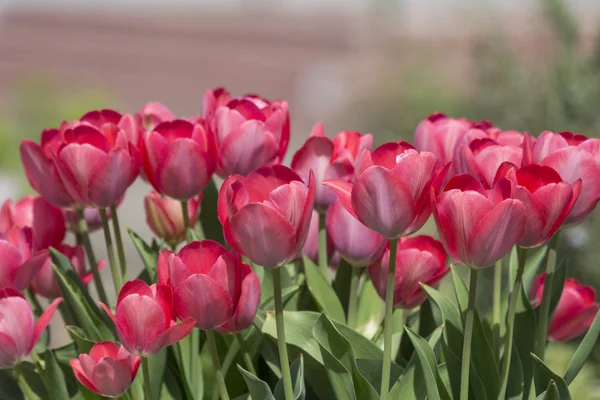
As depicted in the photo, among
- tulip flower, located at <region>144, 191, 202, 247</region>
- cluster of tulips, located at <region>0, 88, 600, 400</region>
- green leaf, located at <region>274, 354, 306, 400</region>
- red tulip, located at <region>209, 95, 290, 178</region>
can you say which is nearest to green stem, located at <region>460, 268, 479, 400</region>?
cluster of tulips, located at <region>0, 88, 600, 400</region>

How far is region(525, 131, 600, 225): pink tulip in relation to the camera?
1.88 feet

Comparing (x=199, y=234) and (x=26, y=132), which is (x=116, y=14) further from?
(x=199, y=234)

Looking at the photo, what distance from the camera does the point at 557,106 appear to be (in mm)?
2676

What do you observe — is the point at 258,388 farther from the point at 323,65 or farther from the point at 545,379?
the point at 323,65

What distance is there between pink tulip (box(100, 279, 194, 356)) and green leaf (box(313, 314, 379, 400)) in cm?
9

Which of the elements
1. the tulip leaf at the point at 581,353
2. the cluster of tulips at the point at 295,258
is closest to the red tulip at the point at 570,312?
the cluster of tulips at the point at 295,258

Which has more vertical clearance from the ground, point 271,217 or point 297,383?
point 271,217

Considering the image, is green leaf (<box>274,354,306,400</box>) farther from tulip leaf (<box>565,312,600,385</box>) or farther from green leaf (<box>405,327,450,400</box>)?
tulip leaf (<box>565,312,600,385</box>)

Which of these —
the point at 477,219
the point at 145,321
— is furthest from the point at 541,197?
the point at 145,321

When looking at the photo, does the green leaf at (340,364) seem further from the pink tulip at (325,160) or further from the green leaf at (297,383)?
the pink tulip at (325,160)

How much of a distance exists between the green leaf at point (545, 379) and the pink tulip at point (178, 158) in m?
0.28

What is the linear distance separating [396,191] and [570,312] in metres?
0.32

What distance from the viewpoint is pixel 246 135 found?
0.66 metres

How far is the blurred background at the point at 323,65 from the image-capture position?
106 inches
